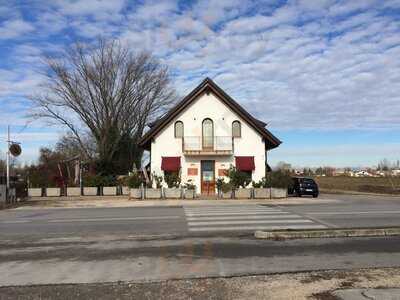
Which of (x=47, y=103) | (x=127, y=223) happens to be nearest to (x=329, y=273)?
(x=127, y=223)

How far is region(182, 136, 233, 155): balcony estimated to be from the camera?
127 ft

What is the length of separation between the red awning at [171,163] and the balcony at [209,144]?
912 mm

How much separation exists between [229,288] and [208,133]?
32.3 m

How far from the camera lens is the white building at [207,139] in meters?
39.0

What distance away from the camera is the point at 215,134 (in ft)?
129

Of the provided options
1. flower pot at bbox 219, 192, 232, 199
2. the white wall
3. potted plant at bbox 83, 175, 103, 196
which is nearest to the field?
the white wall

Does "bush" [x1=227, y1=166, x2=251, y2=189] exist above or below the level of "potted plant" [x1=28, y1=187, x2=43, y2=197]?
above

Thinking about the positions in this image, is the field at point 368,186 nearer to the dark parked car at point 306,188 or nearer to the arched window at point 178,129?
the dark parked car at point 306,188

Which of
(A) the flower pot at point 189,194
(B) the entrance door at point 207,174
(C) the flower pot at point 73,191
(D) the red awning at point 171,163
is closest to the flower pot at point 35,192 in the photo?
(C) the flower pot at point 73,191

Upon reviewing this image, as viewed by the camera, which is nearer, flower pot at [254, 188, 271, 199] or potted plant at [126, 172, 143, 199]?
flower pot at [254, 188, 271, 199]

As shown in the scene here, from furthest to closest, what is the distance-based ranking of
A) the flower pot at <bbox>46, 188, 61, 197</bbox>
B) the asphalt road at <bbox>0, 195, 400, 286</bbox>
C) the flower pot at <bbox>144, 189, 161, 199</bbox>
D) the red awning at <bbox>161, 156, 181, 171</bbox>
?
the flower pot at <bbox>46, 188, 61, 197</bbox> → the red awning at <bbox>161, 156, 181, 171</bbox> → the flower pot at <bbox>144, 189, 161, 199</bbox> → the asphalt road at <bbox>0, 195, 400, 286</bbox>

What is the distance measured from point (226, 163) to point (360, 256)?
29.5 m

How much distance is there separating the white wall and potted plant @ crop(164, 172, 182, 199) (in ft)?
12.7

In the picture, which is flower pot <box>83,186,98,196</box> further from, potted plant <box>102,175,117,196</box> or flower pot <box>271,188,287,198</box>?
flower pot <box>271,188,287,198</box>
